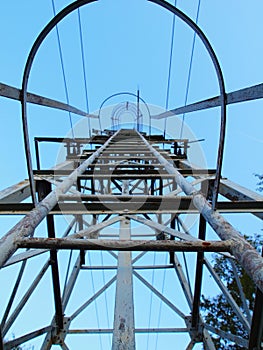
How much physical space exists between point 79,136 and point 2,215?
13.8 feet

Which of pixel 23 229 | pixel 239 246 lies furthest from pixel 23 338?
pixel 239 246

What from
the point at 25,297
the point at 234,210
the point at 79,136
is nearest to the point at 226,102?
the point at 234,210

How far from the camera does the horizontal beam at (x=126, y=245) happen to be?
173 centimetres

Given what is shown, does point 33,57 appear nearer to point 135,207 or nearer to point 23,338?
point 135,207

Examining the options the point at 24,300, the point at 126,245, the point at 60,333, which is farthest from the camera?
the point at 60,333

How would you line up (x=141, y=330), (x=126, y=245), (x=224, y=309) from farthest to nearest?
1. (x=224, y=309)
2. (x=141, y=330)
3. (x=126, y=245)

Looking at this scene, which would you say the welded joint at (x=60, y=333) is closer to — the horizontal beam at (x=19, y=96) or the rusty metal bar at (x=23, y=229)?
the rusty metal bar at (x=23, y=229)

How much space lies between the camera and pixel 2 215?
281 centimetres

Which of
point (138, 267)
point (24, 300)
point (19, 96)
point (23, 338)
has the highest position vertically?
point (19, 96)

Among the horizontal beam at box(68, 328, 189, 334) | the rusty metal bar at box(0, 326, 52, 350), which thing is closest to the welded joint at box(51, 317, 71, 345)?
the rusty metal bar at box(0, 326, 52, 350)

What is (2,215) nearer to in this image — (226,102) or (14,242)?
(14,242)

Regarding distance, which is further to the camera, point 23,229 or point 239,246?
point 23,229

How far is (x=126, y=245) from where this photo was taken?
1831 millimetres

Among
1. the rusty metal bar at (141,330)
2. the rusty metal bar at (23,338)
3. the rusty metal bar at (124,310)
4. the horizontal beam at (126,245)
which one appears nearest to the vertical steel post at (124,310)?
the rusty metal bar at (124,310)
